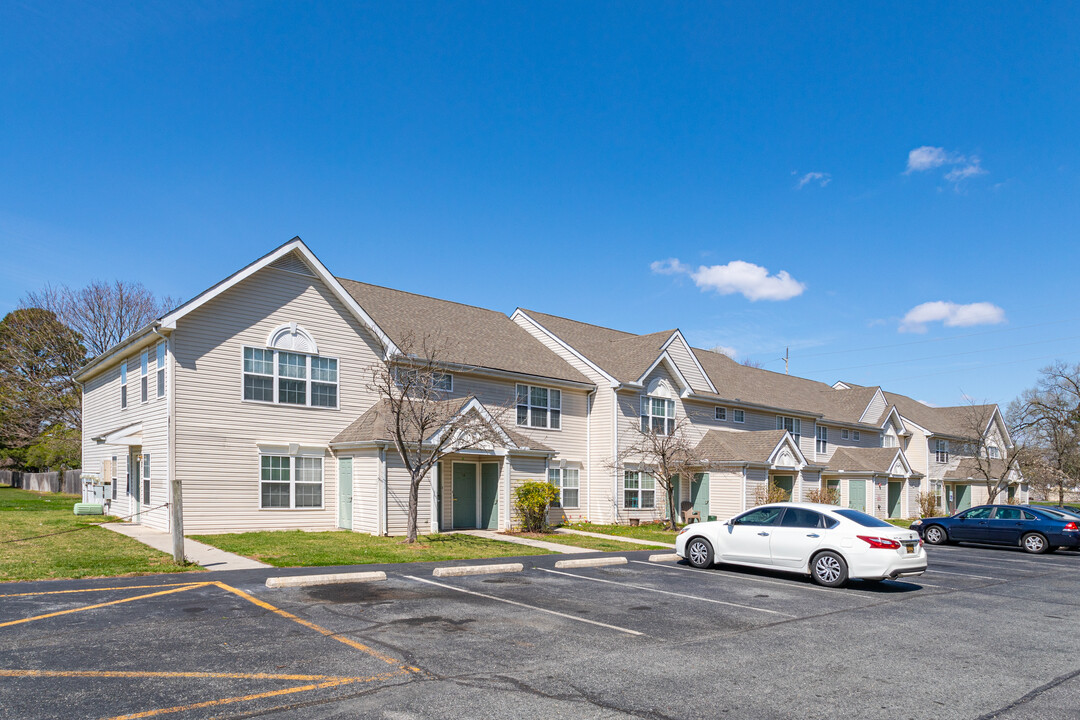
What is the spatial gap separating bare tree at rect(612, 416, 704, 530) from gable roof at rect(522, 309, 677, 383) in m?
2.52

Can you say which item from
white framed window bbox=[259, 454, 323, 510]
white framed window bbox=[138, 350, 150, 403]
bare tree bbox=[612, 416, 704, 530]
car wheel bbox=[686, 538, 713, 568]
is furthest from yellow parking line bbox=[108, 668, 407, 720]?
bare tree bbox=[612, 416, 704, 530]

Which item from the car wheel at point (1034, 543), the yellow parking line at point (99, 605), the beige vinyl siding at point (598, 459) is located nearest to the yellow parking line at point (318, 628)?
the yellow parking line at point (99, 605)

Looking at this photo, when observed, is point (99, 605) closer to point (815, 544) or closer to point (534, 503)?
point (815, 544)

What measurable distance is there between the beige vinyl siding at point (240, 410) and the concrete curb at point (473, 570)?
8.11 meters

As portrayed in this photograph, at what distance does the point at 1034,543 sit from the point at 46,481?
53.1 metres

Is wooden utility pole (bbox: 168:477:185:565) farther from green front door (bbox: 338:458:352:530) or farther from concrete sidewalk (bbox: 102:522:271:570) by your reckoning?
green front door (bbox: 338:458:352:530)

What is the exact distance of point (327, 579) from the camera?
1312 centimetres

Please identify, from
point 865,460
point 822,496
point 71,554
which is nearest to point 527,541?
point 71,554

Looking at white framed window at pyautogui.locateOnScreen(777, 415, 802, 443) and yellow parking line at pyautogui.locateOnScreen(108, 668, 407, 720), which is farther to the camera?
white framed window at pyautogui.locateOnScreen(777, 415, 802, 443)

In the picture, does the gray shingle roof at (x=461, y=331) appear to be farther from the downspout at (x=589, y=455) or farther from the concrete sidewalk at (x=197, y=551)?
the concrete sidewalk at (x=197, y=551)

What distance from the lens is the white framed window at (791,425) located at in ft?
130

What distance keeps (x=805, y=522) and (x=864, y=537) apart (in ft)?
4.06

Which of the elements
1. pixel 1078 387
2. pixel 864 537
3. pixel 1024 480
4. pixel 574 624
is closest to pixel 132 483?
pixel 574 624

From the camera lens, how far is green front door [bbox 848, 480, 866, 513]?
40469mm
